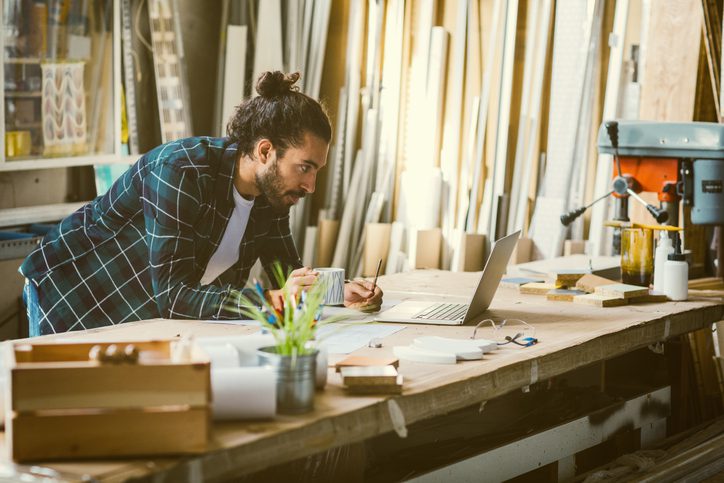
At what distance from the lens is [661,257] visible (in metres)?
3.22

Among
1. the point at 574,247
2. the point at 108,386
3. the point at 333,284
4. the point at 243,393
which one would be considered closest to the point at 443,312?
the point at 333,284

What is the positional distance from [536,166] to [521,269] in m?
1.59

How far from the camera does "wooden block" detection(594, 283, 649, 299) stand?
309 cm

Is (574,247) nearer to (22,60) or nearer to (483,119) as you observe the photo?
(483,119)

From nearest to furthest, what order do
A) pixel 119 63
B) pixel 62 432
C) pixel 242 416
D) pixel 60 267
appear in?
pixel 62 432
pixel 242 416
pixel 60 267
pixel 119 63

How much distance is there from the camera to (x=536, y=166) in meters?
5.20

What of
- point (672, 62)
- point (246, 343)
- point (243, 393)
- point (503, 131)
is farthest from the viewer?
point (503, 131)

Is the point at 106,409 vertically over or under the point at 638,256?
under

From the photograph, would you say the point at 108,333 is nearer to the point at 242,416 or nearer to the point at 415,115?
the point at 242,416

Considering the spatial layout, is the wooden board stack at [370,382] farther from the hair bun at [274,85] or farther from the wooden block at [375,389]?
the hair bun at [274,85]

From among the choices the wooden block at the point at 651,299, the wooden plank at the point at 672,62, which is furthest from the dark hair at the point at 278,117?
the wooden plank at the point at 672,62

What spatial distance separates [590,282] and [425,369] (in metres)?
1.27

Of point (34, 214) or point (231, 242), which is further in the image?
point (34, 214)

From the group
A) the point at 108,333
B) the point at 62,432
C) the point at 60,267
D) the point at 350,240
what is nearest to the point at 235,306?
the point at 108,333
